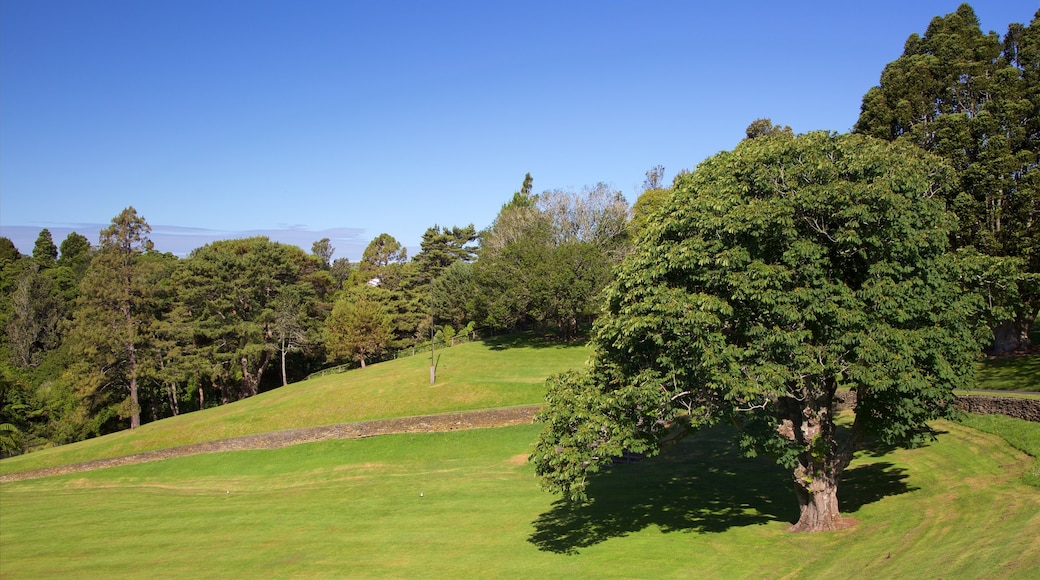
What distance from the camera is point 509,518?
941 inches

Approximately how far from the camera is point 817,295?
16859mm

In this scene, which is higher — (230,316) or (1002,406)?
(230,316)

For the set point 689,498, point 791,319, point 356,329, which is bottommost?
point 689,498

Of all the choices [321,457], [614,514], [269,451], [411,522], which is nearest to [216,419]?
[269,451]

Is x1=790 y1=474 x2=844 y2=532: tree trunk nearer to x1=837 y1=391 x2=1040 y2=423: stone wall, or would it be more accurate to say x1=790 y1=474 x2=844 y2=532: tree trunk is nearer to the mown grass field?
the mown grass field

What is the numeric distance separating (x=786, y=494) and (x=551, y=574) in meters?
10.2

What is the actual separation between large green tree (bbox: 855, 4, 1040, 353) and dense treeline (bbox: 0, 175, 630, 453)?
27849 millimetres

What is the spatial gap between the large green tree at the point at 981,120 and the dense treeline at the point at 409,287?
0.23ft

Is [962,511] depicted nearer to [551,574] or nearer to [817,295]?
[817,295]

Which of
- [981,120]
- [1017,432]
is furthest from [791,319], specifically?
[981,120]

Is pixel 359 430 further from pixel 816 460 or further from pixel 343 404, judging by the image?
pixel 816 460

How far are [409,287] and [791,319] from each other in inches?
2629

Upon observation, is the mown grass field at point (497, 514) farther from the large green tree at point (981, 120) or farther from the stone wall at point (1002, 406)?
A: the large green tree at point (981, 120)

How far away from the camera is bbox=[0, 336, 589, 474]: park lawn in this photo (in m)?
41.8
